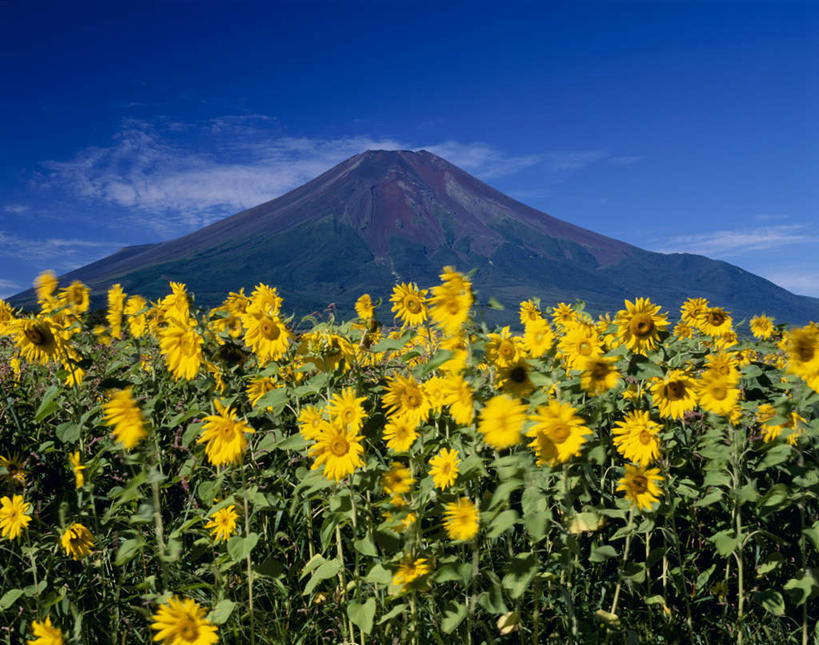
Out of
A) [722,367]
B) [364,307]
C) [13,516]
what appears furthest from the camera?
[364,307]

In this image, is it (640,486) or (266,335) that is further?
(266,335)

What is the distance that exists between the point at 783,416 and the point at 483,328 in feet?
4.41

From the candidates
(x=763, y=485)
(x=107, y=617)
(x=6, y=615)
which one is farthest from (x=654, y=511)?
(x=6, y=615)

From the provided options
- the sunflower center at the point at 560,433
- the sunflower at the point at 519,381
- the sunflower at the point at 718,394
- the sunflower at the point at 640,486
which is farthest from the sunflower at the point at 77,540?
the sunflower at the point at 718,394

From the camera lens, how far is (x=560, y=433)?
176 cm

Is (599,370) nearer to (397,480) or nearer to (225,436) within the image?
(397,480)

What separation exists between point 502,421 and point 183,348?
1.41 metres

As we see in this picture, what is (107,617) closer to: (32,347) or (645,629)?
(32,347)

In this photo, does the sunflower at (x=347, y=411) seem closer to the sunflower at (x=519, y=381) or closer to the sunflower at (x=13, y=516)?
the sunflower at (x=519, y=381)

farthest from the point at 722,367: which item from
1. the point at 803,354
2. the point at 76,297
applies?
the point at 76,297

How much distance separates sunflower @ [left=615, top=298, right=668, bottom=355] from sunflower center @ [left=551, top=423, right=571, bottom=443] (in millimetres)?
715

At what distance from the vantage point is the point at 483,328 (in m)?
1.81

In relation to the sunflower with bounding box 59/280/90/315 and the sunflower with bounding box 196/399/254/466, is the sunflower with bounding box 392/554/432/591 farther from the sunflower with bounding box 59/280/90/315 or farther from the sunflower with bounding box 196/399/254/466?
the sunflower with bounding box 59/280/90/315

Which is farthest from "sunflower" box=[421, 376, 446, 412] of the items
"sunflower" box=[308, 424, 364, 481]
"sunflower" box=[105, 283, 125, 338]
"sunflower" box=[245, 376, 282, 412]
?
"sunflower" box=[105, 283, 125, 338]
